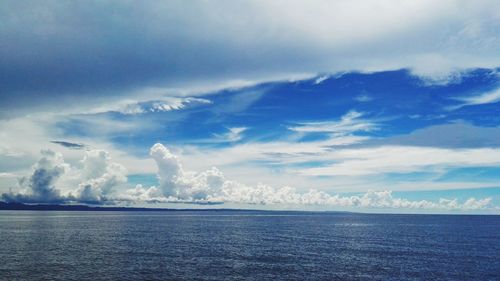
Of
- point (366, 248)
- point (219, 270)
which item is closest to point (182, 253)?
point (219, 270)

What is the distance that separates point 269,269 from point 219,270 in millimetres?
10496

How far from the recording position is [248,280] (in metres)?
71.4

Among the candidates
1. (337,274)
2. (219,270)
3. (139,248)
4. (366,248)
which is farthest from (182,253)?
(366,248)

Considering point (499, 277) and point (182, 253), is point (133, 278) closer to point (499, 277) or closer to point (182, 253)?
point (182, 253)

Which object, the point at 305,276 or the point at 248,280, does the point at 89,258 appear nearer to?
the point at 248,280

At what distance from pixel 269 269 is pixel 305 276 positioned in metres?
8.83

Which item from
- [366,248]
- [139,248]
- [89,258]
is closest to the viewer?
[89,258]

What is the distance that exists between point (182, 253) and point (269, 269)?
102ft

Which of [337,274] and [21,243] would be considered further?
[21,243]

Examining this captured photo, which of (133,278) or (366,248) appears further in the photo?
(366,248)

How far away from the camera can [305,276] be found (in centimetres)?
7600

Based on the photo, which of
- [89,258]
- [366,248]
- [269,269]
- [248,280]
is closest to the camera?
[248,280]

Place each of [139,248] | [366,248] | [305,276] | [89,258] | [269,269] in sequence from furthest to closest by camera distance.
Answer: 1. [366,248]
2. [139,248]
3. [89,258]
4. [269,269]
5. [305,276]

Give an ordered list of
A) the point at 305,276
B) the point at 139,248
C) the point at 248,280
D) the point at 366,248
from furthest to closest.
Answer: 1. the point at 366,248
2. the point at 139,248
3. the point at 305,276
4. the point at 248,280
